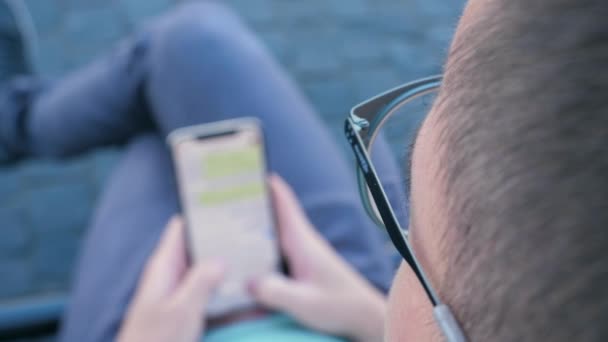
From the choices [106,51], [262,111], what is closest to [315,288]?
[262,111]

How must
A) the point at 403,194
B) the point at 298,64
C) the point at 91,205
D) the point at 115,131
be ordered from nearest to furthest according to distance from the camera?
1. the point at 403,194
2. the point at 115,131
3. the point at 91,205
4. the point at 298,64

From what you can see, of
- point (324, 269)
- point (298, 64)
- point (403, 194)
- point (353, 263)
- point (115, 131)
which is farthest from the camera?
point (298, 64)

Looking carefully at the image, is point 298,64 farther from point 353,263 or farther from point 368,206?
point 368,206

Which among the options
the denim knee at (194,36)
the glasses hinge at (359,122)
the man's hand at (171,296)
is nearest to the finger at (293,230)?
the man's hand at (171,296)

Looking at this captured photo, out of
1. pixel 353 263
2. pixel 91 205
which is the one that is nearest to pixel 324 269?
pixel 353 263

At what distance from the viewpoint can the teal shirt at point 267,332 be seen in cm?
73

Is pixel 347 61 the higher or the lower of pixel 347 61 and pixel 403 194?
the lower

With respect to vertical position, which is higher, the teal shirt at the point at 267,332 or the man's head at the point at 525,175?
the man's head at the point at 525,175

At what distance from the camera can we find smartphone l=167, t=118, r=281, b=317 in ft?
2.62

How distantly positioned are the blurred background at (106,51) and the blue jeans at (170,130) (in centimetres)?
42

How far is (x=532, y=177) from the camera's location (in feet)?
0.92

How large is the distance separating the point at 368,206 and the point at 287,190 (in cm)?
38

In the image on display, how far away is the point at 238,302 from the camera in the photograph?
81 cm

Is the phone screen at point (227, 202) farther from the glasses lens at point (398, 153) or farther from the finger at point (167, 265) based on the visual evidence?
the glasses lens at point (398, 153)
